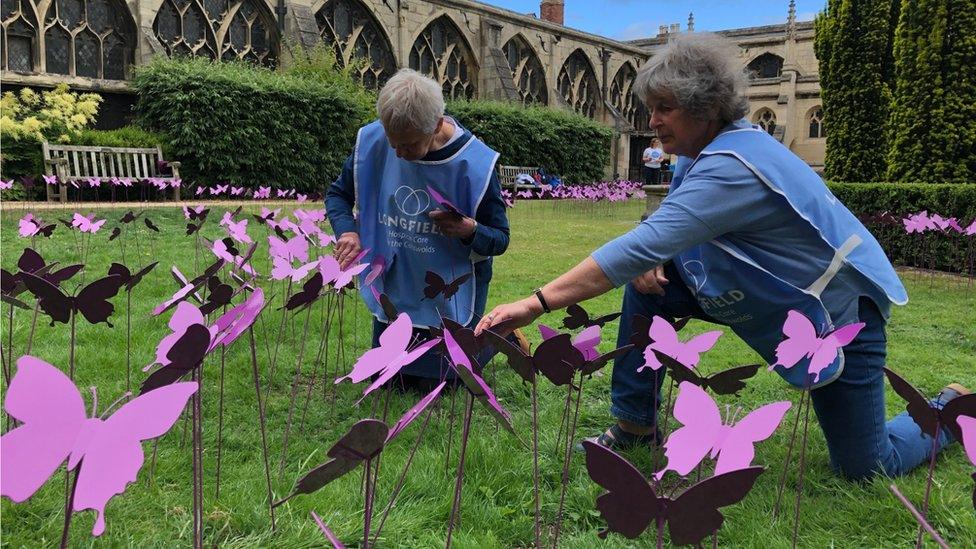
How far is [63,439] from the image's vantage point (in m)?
A: 0.73

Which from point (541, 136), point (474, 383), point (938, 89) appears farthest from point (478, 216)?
point (541, 136)

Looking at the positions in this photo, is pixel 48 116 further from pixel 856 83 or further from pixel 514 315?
pixel 856 83

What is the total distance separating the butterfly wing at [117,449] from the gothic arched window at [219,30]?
1779cm

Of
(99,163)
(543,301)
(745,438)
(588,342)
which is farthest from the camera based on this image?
(99,163)

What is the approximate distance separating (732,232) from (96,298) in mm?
1829

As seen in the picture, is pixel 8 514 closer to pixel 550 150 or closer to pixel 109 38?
pixel 109 38

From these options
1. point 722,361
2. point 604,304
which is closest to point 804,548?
point 722,361

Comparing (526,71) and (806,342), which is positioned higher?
(526,71)

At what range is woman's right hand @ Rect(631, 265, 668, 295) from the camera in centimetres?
251

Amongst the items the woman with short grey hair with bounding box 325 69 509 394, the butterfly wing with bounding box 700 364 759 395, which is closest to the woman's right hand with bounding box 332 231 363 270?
the woman with short grey hair with bounding box 325 69 509 394

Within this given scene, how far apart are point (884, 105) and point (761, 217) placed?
356 inches

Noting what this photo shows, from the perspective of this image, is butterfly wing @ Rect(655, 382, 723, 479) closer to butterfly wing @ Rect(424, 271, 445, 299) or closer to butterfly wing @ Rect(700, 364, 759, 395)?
butterfly wing @ Rect(700, 364, 759, 395)

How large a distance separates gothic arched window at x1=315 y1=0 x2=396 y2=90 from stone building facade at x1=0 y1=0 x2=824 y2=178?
1.5 inches

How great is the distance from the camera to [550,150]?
22.8m
